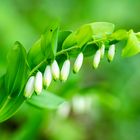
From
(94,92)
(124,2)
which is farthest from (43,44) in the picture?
(124,2)

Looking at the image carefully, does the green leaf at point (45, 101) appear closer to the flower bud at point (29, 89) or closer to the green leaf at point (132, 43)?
the flower bud at point (29, 89)

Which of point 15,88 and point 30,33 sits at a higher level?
point 30,33

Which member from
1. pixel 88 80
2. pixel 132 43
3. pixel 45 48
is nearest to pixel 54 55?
pixel 45 48

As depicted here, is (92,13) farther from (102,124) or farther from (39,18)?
(102,124)

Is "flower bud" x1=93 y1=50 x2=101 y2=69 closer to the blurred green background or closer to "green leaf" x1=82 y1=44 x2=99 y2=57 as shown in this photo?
"green leaf" x1=82 y1=44 x2=99 y2=57

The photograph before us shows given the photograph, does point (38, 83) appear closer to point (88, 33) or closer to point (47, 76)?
point (47, 76)

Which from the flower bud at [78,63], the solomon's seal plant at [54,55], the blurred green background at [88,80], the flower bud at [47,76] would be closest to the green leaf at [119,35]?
the solomon's seal plant at [54,55]
